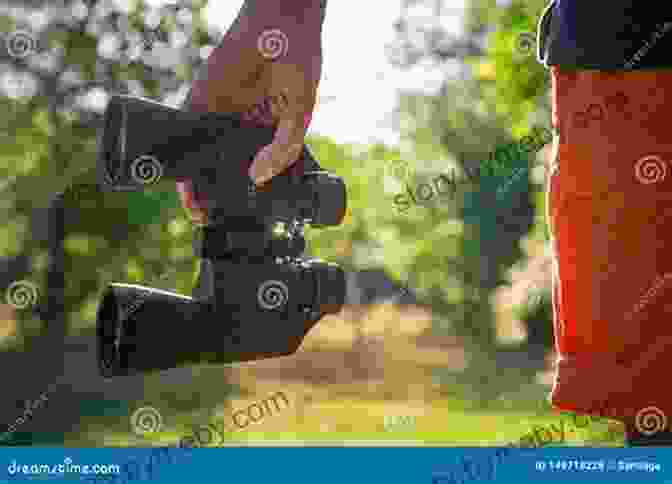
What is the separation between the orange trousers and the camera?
113 centimetres

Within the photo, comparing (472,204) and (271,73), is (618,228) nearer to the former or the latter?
(271,73)

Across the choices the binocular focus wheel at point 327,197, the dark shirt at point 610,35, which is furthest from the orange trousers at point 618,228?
the binocular focus wheel at point 327,197

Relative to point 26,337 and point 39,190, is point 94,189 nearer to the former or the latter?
point 39,190

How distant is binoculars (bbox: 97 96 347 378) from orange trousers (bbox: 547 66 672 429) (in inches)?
14.3

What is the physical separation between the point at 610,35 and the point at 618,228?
0.83 feet

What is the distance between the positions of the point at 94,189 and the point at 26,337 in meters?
1.11

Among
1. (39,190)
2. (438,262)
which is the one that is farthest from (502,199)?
(39,190)

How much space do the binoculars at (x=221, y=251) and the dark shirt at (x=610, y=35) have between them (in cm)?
39

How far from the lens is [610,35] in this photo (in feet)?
3.72

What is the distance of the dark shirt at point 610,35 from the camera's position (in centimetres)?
113

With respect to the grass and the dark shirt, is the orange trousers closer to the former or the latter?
the dark shirt

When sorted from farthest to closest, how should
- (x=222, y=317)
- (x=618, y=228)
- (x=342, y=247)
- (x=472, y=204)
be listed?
1. (x=472, y=204)
2. (x=342, y=247)
3. (x=222, y=317)
4. (x=618, y=228)

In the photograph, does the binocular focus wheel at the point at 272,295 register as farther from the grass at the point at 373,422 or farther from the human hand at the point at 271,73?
the grass at the point at 373,422

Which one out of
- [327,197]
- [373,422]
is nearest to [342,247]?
[373,422]
